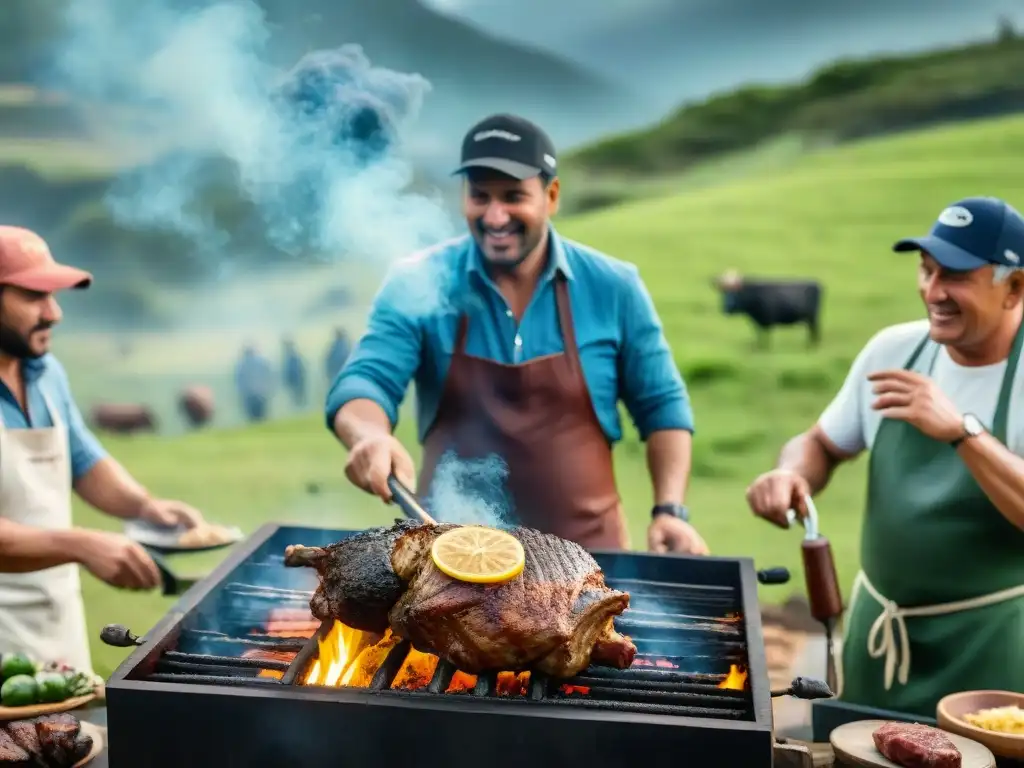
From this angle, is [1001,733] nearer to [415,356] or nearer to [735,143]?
[415,356]

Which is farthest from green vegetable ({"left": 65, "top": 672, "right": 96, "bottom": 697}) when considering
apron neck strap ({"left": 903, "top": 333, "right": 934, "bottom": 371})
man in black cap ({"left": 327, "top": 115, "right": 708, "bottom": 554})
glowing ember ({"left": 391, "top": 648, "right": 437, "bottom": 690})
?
apron neck strap ({"left": 903, "top": 333, "right": 934, "bottom": 371})

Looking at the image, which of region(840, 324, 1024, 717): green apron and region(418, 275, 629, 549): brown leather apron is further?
region(418, 275, 629, 549): brown leather apron

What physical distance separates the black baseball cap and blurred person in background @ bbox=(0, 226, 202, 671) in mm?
1733

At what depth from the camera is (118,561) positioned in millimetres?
3922

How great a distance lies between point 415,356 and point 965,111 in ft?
19.3

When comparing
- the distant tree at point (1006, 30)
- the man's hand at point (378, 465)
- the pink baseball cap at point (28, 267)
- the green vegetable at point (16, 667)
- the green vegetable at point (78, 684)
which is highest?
the distant tree at point (1006, 30)

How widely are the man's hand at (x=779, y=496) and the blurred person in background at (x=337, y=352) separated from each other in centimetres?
508

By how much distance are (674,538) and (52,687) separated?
235cm

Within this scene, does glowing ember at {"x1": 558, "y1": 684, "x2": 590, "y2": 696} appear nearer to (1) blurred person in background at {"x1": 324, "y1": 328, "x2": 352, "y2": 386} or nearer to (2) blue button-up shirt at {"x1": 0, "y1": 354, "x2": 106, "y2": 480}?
(2) blue button-up shirt at {"x1": 0, "y1": 354, "x2": 106, "y2": 480}

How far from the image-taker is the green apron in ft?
13.0

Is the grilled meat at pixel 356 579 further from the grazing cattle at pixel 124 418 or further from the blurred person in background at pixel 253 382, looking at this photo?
the grazing cattle at pixel 124 418

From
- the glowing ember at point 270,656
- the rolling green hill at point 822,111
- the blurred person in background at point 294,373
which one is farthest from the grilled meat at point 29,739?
the rolling green hill at point 822,111

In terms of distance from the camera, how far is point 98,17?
791 centimetres

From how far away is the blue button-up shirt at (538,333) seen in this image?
4605 mm
